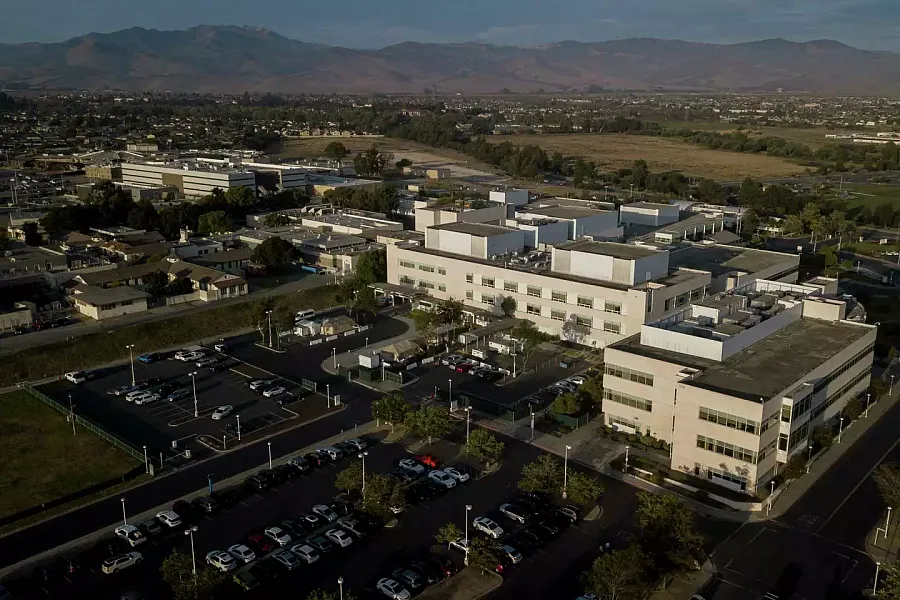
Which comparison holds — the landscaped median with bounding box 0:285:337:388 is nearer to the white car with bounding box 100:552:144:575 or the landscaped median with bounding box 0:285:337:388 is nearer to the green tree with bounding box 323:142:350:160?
the white car with bounding box 100:552:144:575

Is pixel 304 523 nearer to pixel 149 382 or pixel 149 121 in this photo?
pixel 149 382

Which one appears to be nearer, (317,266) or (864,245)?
(317,266)

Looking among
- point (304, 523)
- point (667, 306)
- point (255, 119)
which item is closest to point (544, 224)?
point (667, 306)

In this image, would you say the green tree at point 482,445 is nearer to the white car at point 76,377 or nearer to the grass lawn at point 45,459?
the grass lawn at point 45,459

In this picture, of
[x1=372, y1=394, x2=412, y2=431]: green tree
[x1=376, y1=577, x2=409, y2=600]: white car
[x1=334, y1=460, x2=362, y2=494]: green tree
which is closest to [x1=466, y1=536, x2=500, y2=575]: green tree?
[x1=376, y1=577, x2=409, y2=600]: white car

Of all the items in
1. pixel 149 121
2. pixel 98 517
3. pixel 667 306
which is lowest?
pixel 98 517
